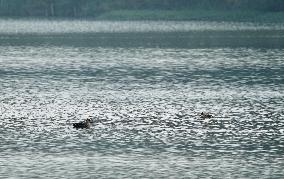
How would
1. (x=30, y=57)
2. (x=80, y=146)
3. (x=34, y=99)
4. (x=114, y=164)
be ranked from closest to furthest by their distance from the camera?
(x=114, y=164), (x=80, y=146), (x=34, y=99), (x=30, y=57)

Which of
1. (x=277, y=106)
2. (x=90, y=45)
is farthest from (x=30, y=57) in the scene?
(x=277, y=106)

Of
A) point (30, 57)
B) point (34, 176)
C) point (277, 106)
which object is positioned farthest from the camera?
point (30, 57)

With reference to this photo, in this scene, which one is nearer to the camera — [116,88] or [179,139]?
[179,139]

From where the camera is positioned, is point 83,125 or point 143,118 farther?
point 143,118

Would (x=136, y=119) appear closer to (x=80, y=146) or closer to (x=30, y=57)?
(x=80, y=146)

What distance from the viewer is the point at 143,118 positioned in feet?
242

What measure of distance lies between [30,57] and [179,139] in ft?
316

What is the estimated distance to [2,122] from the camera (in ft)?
235

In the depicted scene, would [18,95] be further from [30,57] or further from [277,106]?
[30,57]

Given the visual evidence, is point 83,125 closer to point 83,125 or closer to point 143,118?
point 83,125

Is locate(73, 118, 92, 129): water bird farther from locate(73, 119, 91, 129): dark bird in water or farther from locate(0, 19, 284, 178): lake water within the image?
locate(0, 19, 284, 178): lake water

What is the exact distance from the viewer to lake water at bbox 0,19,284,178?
5375 centimetres

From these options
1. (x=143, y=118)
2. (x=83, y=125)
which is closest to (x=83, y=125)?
(x=83, y=125)

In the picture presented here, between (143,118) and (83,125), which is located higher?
(83,125)
